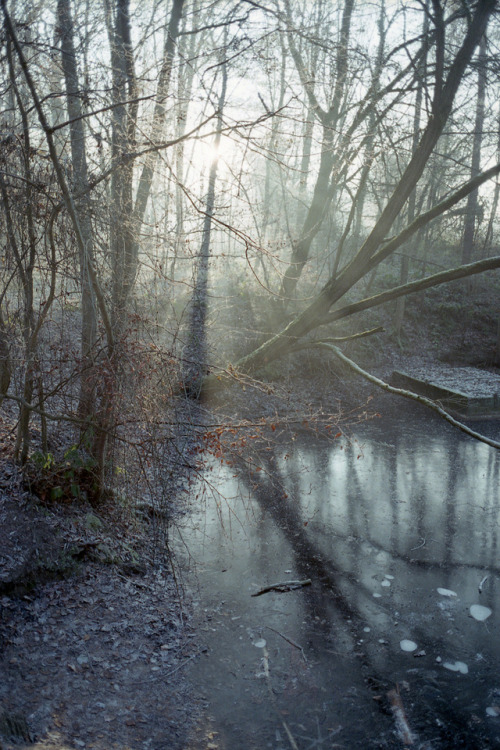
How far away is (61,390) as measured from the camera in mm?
5445

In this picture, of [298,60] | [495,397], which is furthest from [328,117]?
[495,397]

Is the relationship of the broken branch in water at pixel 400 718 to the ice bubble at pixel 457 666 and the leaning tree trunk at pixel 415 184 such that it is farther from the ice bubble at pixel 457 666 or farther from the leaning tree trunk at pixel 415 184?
the leaning tree trunk at pixel 415 184

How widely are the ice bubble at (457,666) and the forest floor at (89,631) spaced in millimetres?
2056

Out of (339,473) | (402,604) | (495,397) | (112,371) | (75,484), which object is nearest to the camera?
(112,371)

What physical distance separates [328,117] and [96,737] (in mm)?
12416

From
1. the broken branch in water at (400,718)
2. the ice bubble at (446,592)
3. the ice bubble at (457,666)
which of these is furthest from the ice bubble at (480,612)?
the broken branch in water at (400,718)

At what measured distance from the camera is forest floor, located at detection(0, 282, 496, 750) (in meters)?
3.66

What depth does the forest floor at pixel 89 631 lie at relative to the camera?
366 centimetres

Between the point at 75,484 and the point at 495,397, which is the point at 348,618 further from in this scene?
the point at 495,397

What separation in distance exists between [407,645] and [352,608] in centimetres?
68

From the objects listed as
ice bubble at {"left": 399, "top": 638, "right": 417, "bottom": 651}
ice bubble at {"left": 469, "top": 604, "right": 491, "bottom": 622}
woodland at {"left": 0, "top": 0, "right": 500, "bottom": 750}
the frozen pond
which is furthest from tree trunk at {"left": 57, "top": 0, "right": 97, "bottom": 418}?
ice bubble at {"left": 469, "top": 604, "right": 491, "bottom": 622}

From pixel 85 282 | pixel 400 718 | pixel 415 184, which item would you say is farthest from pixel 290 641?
pixel 415 184

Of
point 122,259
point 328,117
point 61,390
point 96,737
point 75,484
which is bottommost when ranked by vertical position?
point 96,737

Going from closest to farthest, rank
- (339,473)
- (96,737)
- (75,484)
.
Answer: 1. (96,737)
2. (75,484)
3. (339,473)
